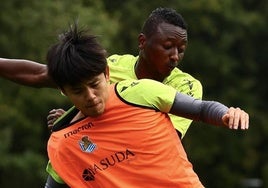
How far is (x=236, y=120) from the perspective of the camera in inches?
188

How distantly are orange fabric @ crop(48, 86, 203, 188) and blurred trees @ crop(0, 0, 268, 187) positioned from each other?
19759mm

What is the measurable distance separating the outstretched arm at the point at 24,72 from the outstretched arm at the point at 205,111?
4.30 feet

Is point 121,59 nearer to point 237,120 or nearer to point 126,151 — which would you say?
point 126,151

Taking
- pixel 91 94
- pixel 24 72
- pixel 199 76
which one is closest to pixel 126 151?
pixel 91 94

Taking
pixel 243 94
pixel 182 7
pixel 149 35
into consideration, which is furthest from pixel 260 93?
pixel 149 35

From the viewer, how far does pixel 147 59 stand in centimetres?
Answer: 672

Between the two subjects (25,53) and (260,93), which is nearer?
(25,53)

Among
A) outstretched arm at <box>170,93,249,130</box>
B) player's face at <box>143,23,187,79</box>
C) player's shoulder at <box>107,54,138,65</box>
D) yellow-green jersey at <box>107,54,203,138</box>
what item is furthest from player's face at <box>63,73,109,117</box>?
player's shoulder at <box>107,54,138,65</box>

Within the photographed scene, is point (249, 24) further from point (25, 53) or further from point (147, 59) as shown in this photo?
point (147, 59)

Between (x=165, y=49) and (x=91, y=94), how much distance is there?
1.60 meters

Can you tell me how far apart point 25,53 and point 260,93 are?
1242 cm

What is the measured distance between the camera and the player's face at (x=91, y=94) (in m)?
5.13

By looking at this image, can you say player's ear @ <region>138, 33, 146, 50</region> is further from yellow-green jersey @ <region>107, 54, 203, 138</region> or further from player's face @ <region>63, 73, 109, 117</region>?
player's face @ <region>63, 73, 109, 117</region>

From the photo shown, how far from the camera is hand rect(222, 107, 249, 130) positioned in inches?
188
